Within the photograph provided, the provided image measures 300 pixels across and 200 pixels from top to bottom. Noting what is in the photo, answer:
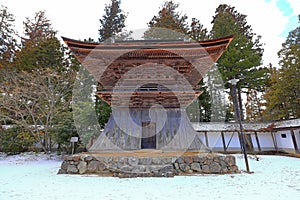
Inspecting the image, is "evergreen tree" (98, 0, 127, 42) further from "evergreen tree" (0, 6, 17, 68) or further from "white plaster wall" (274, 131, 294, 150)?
"white plaster wall" (274, 131, 294, 150)

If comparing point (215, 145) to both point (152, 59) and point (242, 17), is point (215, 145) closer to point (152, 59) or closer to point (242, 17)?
point (152, 59)

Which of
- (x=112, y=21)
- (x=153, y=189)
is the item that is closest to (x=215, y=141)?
(x=153, y=189)

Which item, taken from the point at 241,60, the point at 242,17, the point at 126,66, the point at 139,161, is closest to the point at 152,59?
the point at 126,66

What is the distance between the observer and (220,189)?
11.8 feet

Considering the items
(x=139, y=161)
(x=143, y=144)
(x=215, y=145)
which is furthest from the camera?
(x=215, y=145)

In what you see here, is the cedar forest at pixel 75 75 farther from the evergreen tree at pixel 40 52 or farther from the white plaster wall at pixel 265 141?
the white plaster wall at pixel 265 141

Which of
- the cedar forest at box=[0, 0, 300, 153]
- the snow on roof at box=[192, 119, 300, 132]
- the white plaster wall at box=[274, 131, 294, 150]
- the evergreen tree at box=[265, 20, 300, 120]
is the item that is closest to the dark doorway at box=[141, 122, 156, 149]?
the cedar forest at box=[0, 0, 300, 153]

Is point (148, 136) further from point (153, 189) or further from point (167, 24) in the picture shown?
point (167, 24)

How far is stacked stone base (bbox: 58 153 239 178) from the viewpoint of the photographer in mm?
5027

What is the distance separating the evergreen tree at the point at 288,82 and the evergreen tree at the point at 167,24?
6.86 meters

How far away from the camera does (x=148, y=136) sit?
7.31 metres

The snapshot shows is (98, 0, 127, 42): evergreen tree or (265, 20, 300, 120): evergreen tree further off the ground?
(98, 0, 127, 42): evergreen tree

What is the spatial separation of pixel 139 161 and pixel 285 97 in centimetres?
1154

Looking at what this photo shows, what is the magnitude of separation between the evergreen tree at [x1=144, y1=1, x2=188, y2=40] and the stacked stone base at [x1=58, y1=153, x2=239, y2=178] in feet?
35.2
